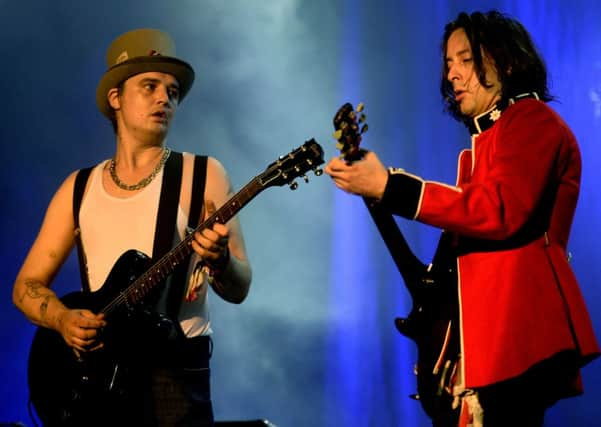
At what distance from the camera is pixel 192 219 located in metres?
2.44

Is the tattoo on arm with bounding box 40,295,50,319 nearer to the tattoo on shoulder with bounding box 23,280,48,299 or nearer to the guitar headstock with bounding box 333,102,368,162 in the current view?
the tattoo on shoulder with bounding box 23,280,48,299

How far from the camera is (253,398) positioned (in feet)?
13.6

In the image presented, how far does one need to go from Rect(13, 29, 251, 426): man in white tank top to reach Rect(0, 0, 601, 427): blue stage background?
4.73 ft

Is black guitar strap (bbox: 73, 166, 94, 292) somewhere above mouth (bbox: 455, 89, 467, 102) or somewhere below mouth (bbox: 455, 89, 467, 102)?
below

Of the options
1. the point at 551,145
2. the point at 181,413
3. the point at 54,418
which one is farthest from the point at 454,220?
the point at 54,418

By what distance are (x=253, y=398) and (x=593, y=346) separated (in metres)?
2.70

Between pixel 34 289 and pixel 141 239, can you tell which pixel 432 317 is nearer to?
pixel 141 239

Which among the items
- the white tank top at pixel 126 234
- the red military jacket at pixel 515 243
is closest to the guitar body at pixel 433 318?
the red military jacket at pixel 515 243

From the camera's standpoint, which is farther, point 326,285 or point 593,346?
point 326,285

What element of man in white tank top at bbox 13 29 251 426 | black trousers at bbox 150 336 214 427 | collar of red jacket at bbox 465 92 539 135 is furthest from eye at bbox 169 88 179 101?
collar of red jacket at bbox 465 92 539 135

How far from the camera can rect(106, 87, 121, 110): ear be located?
9.29 feet

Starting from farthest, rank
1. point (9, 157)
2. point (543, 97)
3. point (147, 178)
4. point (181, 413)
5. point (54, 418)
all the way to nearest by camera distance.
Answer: point (9, 157) → point (147, 178) → point (54, 418) → point (181, 413) → point (543, 97)

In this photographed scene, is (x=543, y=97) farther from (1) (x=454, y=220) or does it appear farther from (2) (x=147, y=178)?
(2) (x=147, y=178)

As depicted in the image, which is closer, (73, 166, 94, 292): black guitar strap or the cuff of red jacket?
the cuff of red jacket
